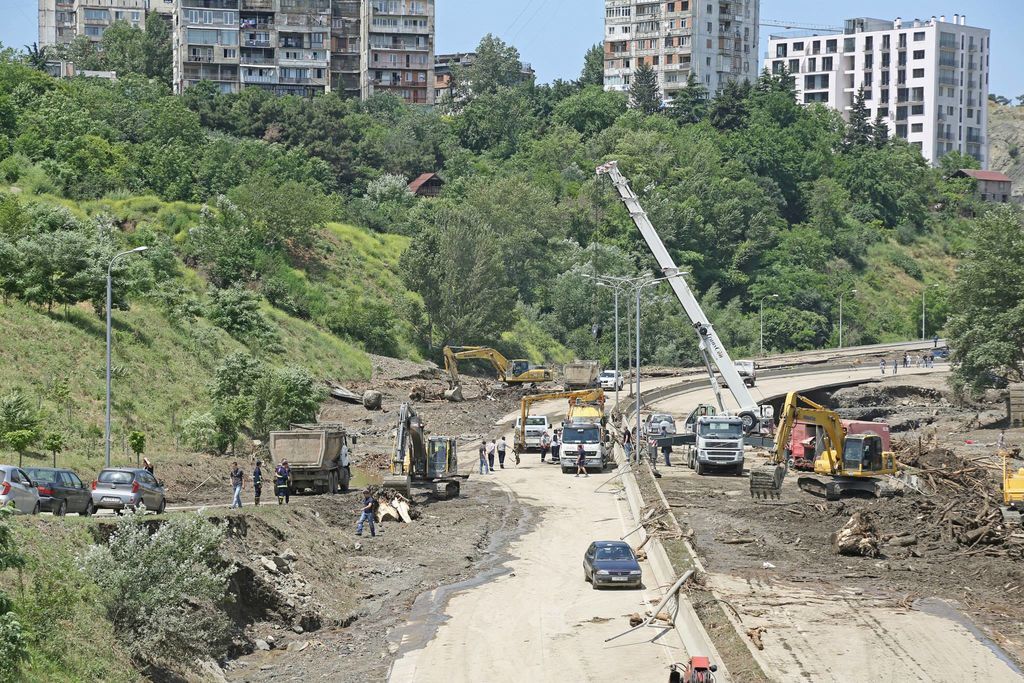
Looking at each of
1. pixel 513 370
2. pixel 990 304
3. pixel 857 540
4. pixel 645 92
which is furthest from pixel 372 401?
pixel 645 92

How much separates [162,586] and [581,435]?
119 feet

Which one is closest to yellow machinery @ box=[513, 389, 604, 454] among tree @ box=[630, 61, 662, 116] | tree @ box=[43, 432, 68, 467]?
tree @ box=[43, 432, 68, 467]

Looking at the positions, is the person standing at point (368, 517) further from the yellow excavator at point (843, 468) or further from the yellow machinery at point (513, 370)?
the yellow machinery at point (513, 370)

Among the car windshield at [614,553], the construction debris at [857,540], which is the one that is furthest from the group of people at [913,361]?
the car windshield at [614,553]

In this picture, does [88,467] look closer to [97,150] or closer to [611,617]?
[611,617]

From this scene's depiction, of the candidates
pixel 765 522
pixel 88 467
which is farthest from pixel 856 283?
pixel 88 467

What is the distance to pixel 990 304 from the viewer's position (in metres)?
85.6

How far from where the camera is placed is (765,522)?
4984cm

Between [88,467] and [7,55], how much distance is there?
268 feet

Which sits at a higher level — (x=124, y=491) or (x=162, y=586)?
(x=124, y=491)

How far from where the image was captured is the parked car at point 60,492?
111 feet

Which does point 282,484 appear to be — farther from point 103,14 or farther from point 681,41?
point 103,14

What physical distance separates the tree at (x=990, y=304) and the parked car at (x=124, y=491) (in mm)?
59180

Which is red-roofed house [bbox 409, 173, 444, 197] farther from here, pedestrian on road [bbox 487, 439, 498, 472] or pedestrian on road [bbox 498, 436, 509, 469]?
pedestrian on road [bbox 498, 436, 509, 469]
